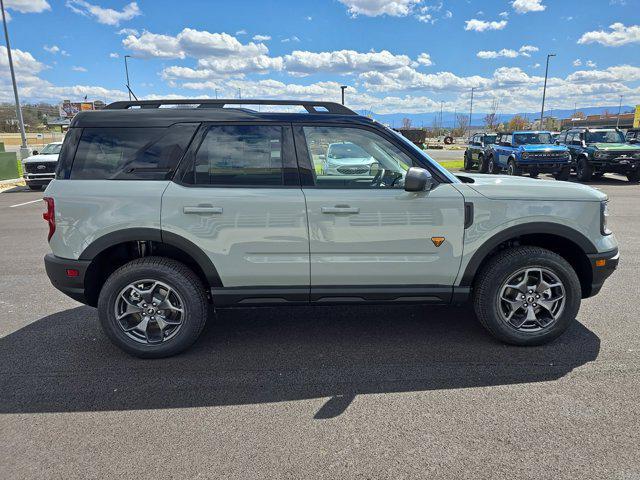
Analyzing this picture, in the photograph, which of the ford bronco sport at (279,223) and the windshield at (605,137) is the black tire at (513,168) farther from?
the ford bronco sport at (279,223)

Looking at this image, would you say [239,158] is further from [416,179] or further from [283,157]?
[416,179]

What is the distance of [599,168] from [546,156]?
2089mm

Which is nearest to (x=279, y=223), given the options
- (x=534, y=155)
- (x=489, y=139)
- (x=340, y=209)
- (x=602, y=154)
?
(x=340, y=209)

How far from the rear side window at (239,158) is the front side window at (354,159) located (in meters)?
0.30

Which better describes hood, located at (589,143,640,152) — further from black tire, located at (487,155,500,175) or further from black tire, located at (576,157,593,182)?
black tire, located at (487,155,500,175)

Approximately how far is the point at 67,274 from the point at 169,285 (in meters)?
0.79

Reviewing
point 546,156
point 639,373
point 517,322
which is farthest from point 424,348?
point 546,156

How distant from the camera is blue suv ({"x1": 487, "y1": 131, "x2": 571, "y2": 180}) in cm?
1673

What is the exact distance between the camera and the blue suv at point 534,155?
16.7 metres

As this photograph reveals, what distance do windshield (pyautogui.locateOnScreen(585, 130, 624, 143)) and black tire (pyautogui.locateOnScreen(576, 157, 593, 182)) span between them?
1273 mm

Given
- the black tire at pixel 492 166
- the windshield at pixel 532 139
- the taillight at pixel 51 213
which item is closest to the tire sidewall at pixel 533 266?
the taillight at pixel 51 213

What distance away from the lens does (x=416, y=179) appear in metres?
3.43

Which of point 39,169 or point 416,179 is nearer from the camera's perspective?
point 416,179

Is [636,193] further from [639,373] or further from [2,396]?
[2,396]
